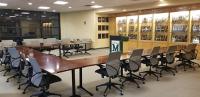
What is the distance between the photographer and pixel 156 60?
5695 mm

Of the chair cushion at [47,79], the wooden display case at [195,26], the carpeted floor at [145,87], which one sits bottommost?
the carpeted floor at [145,87]

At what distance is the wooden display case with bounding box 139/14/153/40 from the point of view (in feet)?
34.7

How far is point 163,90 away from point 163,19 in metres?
6.12

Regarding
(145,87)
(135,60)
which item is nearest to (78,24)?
(135,60)

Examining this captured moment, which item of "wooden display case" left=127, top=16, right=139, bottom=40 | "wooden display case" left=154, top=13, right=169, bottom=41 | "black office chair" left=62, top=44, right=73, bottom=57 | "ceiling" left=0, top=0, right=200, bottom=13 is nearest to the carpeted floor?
"ceiling" left=0, top=0, right=200, bottom=13

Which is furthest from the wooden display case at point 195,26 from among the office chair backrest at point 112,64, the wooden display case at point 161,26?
the office chair backrest at point 112,64

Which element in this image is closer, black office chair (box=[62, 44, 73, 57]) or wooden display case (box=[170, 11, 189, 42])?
wooden display case (box=[170, 11, 189, 42])

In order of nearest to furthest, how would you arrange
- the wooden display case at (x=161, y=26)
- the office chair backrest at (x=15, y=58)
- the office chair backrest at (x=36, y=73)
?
the office chair backrest at (x=36, y=73) < the office chair backrest at (x=15, y=58) < the wooden display case at (x=161, y=26)

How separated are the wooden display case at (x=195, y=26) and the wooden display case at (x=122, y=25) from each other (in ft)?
13.8

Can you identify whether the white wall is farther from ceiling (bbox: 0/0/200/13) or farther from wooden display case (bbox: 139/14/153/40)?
wooden display case (bbox: 139/14/153/40)

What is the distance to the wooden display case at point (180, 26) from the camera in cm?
912

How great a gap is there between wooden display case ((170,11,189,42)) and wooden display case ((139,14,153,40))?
4.23 ft

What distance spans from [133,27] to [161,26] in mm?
1926

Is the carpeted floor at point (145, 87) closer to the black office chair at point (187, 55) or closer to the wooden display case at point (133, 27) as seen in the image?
the black office chair at point (187, 55)
